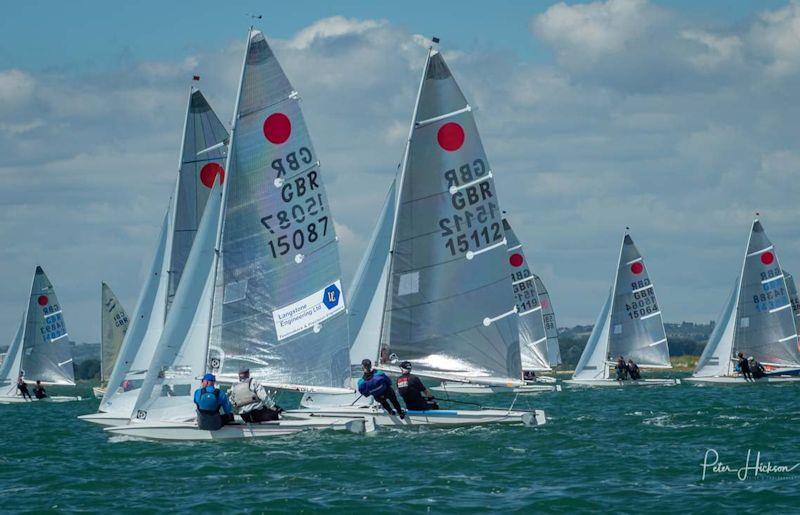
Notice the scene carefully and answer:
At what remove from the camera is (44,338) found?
208ft

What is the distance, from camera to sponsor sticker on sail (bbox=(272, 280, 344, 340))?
27.0 metres

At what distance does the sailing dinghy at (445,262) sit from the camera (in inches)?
1121

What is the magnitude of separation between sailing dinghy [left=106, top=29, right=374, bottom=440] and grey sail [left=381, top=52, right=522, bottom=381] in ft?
6.71

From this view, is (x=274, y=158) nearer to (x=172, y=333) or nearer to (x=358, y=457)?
(x=172, y=333)

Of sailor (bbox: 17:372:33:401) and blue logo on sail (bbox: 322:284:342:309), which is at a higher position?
sailor (bbox: 17:372:33:401)

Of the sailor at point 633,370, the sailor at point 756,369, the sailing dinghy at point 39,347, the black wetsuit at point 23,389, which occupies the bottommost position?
the sailor at point 756,369

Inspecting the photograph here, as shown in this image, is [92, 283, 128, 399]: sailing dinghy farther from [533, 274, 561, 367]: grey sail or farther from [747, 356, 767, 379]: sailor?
[747, 356, 767, 379]: sailor

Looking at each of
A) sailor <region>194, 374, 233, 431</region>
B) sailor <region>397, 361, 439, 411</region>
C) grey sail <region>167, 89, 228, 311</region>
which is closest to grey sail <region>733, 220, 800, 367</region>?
grey sail <region>167, 89, 228, 311</region>

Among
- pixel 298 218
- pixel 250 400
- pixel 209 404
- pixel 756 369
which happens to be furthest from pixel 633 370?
pixel 209 404

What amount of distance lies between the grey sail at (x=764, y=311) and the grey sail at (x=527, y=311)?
8890 mm

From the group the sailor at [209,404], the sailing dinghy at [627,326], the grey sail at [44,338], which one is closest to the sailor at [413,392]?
the sailor at [209,404]

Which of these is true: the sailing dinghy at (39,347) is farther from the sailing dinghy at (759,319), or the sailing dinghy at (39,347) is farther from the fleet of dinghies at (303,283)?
the fleet of dinghies at (303,283)

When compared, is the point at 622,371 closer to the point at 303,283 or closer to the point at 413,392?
the point at 413,392

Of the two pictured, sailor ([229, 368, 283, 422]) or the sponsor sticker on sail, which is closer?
sailor ([229, 368, 283, 422])
